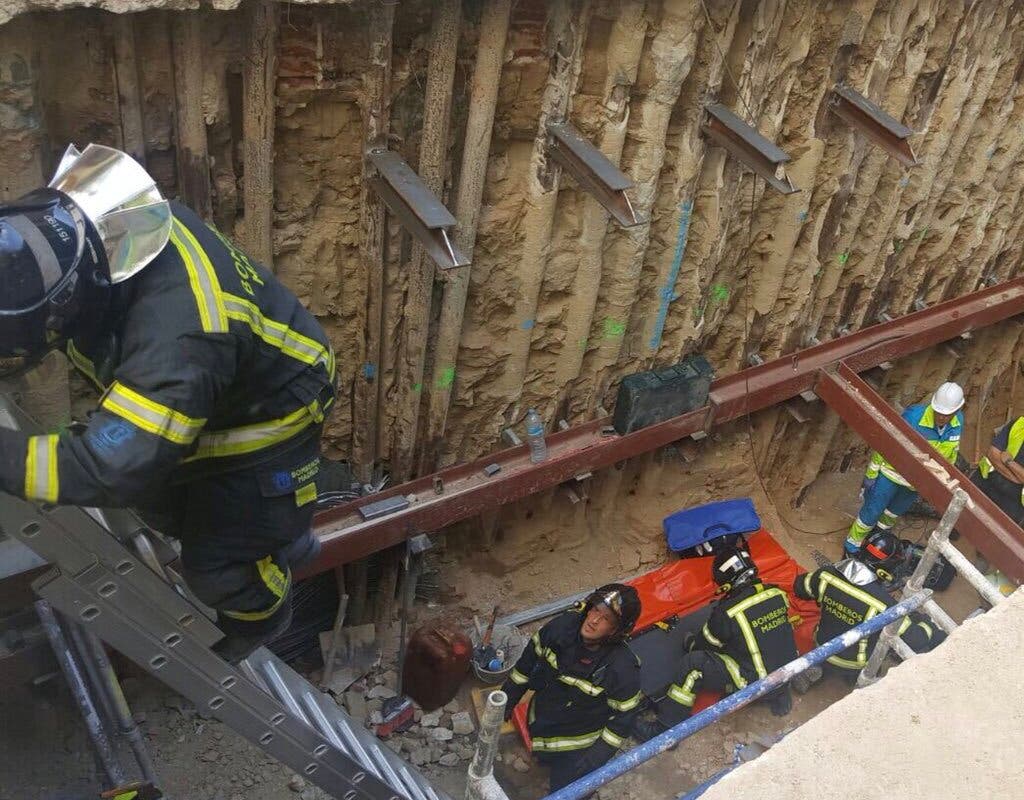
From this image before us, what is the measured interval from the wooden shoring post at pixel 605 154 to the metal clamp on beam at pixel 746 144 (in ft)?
2.03

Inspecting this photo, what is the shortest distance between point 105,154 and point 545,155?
2.91m

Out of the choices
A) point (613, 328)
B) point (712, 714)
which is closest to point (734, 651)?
point (613, 328)

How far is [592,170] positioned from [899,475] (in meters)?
4.38

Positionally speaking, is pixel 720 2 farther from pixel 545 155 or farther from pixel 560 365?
pixel 560 365

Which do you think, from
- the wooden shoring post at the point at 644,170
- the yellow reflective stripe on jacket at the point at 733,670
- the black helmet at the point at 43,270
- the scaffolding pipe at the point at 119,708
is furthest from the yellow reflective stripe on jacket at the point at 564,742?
the black helmet at the point at 43,270

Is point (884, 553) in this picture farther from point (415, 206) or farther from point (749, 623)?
point (415, 206)

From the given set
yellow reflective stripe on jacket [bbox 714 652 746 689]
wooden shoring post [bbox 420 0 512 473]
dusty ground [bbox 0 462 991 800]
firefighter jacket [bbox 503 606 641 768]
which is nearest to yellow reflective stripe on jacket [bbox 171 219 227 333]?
wooden shoring post [bbox 420 0 512 473]

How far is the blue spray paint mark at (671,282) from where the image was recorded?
20.3 feet

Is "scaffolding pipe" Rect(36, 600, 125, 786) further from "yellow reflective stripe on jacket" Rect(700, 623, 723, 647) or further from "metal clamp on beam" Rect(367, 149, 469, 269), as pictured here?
"yellow reflective stripe on jacket" Rect(700, 623, 723, 647)

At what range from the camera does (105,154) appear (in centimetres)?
296

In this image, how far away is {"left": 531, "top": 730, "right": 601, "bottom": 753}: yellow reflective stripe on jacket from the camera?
600 centimetres

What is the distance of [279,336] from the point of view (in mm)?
3244

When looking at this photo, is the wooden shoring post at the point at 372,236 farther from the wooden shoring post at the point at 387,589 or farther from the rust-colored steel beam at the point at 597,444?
the wooden shoring post at the point at 387,589

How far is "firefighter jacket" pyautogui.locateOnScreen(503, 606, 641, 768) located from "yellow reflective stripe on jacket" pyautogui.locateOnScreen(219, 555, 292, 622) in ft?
7.85
